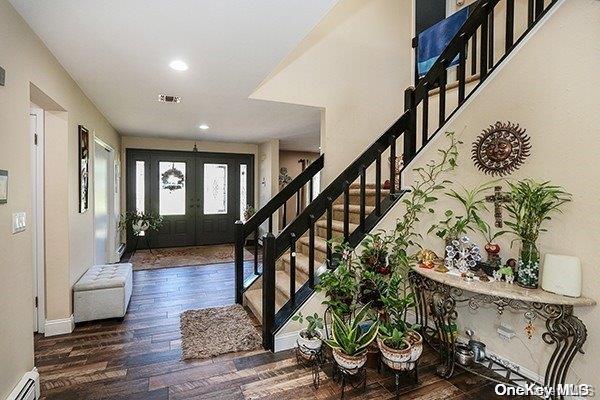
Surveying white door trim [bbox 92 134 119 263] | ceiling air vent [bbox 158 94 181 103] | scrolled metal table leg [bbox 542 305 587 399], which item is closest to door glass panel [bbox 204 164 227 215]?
white door trim [bbox 92 134 119 263]

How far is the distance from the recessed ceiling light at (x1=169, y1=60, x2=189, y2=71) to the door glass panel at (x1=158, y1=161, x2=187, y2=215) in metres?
4.39

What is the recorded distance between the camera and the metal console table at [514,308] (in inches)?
67.5

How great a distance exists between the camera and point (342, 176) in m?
2.62

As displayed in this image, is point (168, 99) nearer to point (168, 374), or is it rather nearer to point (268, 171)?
point (168, 374)

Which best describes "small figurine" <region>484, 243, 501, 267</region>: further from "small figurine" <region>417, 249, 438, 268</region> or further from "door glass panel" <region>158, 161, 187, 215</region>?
"door glass panel" <region>158, 161, 187, 215</region>

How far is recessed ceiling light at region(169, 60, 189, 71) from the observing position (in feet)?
8.35

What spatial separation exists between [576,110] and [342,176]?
5.11 ft

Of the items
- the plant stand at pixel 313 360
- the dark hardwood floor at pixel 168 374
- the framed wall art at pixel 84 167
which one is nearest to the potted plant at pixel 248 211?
the framed wall art at pixel 84 167

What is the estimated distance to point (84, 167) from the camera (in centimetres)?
325

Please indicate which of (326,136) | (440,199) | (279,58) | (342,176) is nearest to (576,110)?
(440,199)

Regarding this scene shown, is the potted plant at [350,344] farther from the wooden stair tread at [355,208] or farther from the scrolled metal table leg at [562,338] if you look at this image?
the wooden stair tread at [355,208]

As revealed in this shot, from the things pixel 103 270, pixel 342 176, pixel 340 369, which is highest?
pixel 342 176

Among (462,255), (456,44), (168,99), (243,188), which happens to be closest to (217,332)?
(462,255)

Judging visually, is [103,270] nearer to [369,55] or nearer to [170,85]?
[170,85]
